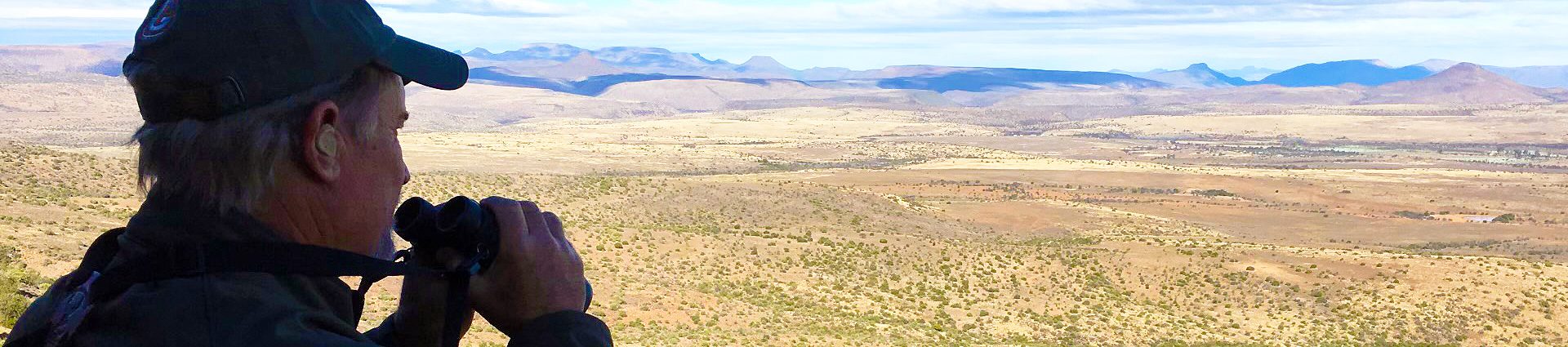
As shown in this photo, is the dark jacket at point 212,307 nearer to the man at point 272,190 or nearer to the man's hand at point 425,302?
the man at point 272,190

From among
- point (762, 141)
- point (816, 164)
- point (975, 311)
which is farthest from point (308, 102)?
point (762, 141)

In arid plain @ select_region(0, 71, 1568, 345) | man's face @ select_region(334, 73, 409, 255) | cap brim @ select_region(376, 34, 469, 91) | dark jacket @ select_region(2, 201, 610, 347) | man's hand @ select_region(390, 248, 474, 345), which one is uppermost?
cap brim @ select_region(376, 34, 469, 91)

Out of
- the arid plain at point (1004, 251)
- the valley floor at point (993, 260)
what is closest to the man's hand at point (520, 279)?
the arid plain at point (1004, 251)

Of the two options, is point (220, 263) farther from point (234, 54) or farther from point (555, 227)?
point (555, 227)

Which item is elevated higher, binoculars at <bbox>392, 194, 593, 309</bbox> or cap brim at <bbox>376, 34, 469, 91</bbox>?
cap brim at <bbox>376, 34, 469, 91</bbox>

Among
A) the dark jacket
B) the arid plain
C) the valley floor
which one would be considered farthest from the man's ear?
the valley floor

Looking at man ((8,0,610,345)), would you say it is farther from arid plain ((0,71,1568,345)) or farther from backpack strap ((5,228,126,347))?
arid plain ((0,71,1568,345))

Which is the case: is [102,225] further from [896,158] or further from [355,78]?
[896,158]
